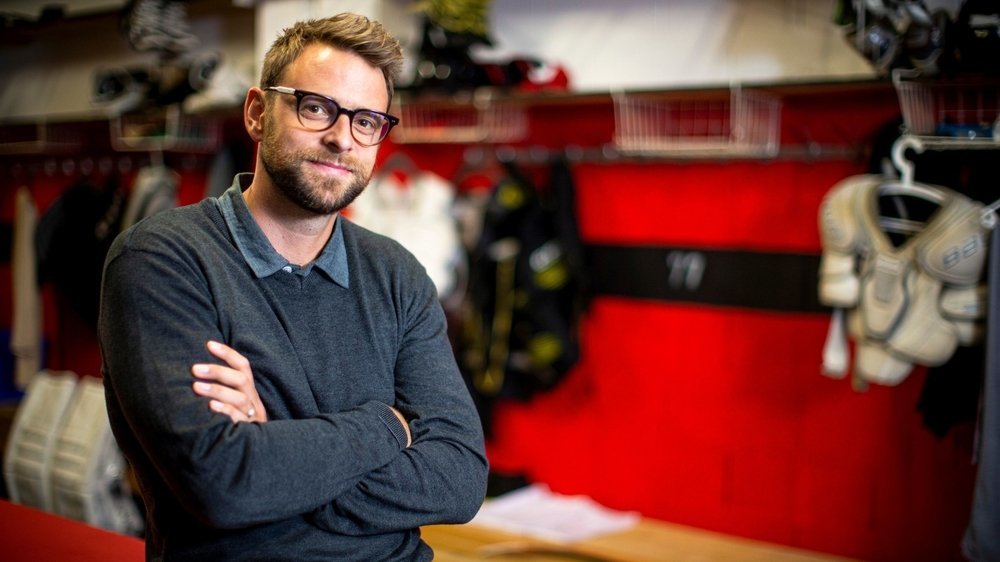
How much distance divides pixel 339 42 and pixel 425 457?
677 millimetres

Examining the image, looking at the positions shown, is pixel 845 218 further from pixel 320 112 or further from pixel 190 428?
Answer: pixel 190 428

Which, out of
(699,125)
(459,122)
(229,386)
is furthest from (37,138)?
(229,386)

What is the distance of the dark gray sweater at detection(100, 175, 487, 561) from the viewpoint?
132 centimetres

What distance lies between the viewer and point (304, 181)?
1.50m

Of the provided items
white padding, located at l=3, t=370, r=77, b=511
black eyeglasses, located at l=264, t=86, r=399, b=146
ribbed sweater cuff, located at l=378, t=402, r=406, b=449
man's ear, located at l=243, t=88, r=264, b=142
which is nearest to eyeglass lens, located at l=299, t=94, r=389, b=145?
black eyeglasses, located at l=264, t=86, r=399, b=146

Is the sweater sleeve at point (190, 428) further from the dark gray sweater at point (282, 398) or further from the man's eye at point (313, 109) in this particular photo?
the man's eye at point (313, 109)

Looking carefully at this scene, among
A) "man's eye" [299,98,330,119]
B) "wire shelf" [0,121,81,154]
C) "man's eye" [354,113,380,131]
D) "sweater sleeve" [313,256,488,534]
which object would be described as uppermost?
"man's eye" [299,98,330,119]

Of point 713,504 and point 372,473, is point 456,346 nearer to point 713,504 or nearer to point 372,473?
point 713,504

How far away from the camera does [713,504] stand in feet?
10.4

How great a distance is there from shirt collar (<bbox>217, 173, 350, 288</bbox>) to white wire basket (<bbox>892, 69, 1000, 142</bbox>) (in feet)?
5.03

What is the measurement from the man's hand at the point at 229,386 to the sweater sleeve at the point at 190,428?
0.01 meters

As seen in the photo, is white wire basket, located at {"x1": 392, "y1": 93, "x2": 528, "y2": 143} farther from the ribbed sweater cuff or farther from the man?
the ribbed sweater cuff

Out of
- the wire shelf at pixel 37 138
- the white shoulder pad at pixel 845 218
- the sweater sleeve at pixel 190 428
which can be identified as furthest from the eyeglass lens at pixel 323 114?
the wire shelf at pixel 37 138

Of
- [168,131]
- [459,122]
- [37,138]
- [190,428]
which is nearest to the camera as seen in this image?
[190,428]
